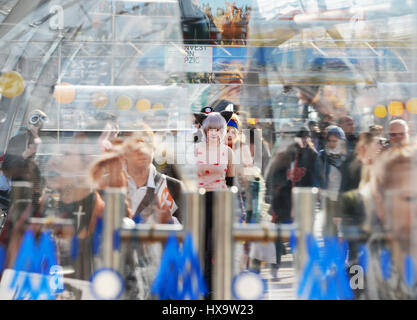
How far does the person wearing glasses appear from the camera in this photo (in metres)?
2.41

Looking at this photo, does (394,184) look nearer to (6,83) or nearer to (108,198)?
(108,198)

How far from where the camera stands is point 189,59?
2879 millimetres

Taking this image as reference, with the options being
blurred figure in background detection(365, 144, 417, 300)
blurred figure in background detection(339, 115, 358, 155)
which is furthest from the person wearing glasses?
blurred figure in background detection(365, 144, 417, 300)

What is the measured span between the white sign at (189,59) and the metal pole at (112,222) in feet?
3.87

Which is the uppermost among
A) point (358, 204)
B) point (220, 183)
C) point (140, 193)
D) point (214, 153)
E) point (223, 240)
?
point (214, 153)

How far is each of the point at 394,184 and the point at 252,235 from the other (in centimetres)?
58

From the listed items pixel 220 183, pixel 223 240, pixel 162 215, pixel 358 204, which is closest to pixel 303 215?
pixel 223 240

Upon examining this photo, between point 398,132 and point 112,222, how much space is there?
4.69ft

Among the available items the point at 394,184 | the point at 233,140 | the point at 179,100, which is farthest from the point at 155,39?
the point at 394,184

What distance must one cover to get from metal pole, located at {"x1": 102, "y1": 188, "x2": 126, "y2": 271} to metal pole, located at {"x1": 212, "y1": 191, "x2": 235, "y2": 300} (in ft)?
0.99

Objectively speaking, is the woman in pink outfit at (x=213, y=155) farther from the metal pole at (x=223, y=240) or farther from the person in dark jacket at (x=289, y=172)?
the metal pole at (x=223, y=240)

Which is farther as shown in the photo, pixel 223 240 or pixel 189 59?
pixel 189 59

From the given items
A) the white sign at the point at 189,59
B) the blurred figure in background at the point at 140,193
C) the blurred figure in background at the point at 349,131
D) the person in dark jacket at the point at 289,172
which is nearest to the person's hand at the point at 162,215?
the blurred figure in background at the point at 140,193

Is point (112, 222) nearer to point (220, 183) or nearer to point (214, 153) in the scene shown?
point (220, 183)
